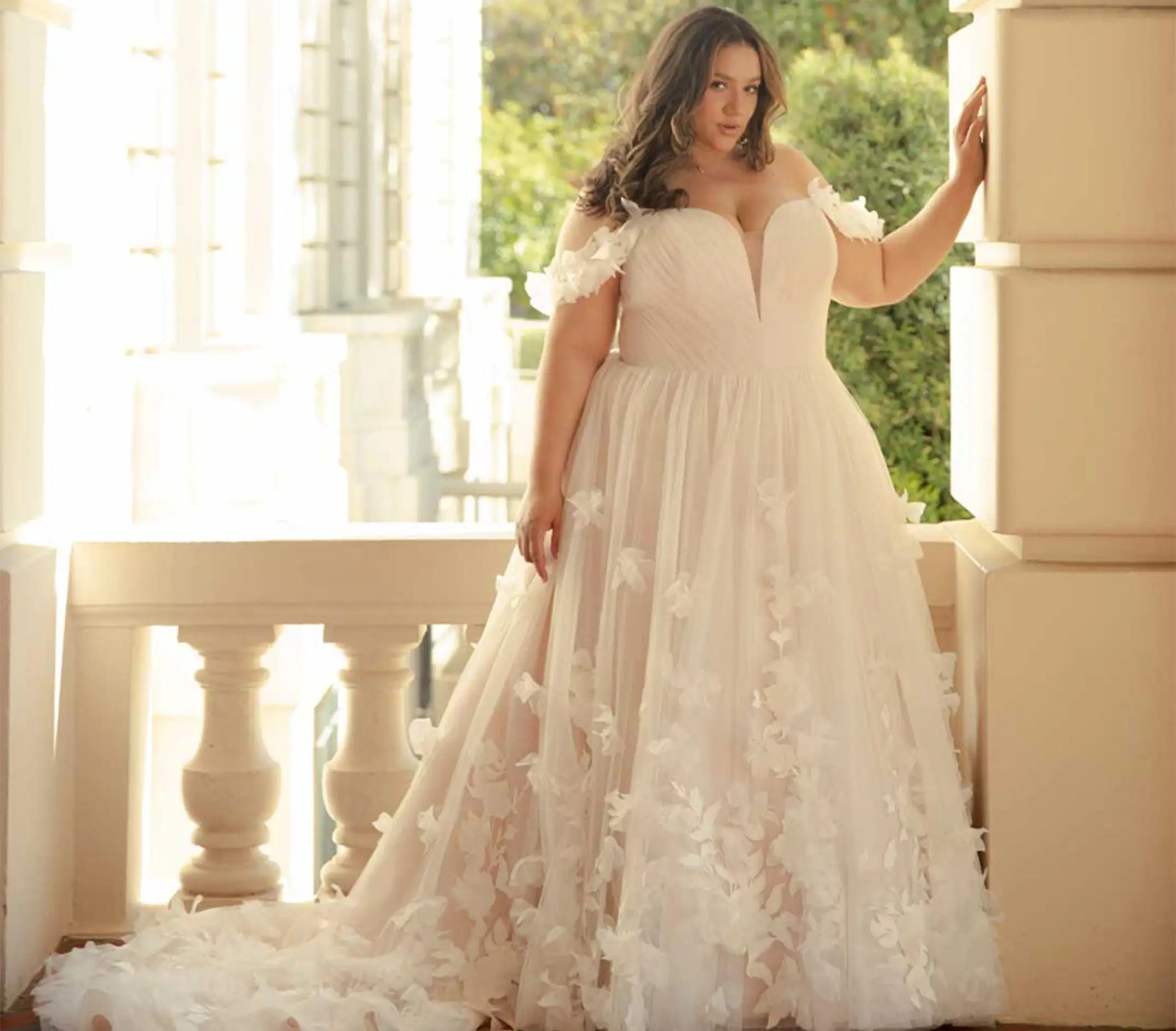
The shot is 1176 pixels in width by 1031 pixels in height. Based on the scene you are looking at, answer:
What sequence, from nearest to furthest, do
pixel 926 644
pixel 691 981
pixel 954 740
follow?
pixel 691 981 < pixel 926 644 < pixel 954 740

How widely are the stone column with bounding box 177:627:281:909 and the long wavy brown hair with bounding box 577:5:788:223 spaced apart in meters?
1.11

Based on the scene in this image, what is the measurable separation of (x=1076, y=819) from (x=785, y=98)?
133cm

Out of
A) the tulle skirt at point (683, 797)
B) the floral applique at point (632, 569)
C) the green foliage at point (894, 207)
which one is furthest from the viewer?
the green foliage at point (894, 207)

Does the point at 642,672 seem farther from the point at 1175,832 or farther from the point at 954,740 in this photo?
the point at 1175,832

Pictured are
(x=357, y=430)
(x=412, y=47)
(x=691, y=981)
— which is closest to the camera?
(x=691, y=981)

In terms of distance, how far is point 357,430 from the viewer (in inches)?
410

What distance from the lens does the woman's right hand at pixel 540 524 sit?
10.6 feet

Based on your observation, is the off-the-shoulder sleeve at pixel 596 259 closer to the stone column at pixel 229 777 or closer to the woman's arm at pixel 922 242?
the woman's arm at pixel 922 242

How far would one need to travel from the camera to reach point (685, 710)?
3045 mm

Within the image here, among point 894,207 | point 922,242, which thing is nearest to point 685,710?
point 922,242

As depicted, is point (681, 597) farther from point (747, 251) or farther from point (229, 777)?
point (229, 777)

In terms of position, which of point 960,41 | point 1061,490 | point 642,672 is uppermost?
point 960,41

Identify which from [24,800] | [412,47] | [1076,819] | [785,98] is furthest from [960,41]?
[412,47]

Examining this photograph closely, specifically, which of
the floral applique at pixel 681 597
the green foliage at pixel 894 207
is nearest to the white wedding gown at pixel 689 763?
the floral applique at pixel 681 597
